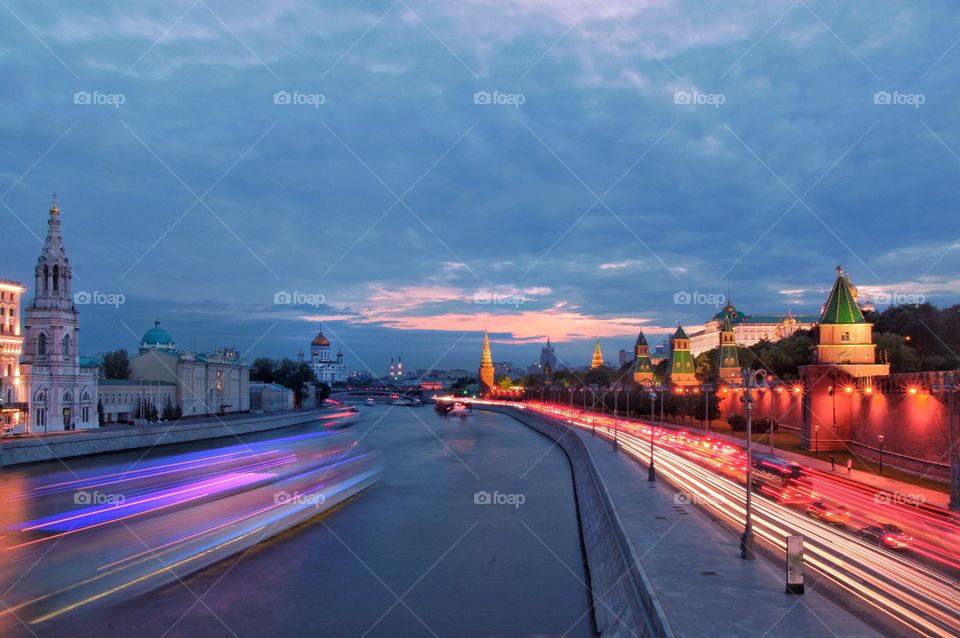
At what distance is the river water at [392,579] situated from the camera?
15477 mm

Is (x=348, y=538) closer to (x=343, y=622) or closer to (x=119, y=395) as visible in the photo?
(x=343, y=622)

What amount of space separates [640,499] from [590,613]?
6179mm

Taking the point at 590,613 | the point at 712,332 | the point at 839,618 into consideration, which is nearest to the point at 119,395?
the point at 590,613

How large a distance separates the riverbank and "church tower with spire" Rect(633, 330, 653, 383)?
50.3 metres

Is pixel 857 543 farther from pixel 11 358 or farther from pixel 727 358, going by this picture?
pixel 727 358

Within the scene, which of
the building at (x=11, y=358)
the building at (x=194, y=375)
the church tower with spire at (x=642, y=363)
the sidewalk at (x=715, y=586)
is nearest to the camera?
the sidewalk at (x=715, y=586)

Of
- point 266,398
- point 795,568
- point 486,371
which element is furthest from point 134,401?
point 486,371

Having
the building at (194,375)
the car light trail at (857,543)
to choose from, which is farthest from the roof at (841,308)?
the building at (194,375)

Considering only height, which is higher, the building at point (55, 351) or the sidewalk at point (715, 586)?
the building at point (55, 351)

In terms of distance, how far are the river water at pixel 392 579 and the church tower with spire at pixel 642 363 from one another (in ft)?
205

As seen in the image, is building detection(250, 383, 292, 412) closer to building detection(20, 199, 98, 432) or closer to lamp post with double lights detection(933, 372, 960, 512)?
building detection(20, 199, 98, 432)

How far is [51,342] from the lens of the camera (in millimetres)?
51406

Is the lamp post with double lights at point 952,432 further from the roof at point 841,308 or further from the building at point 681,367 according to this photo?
the building at point 681,367

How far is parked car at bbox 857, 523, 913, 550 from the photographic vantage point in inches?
610
